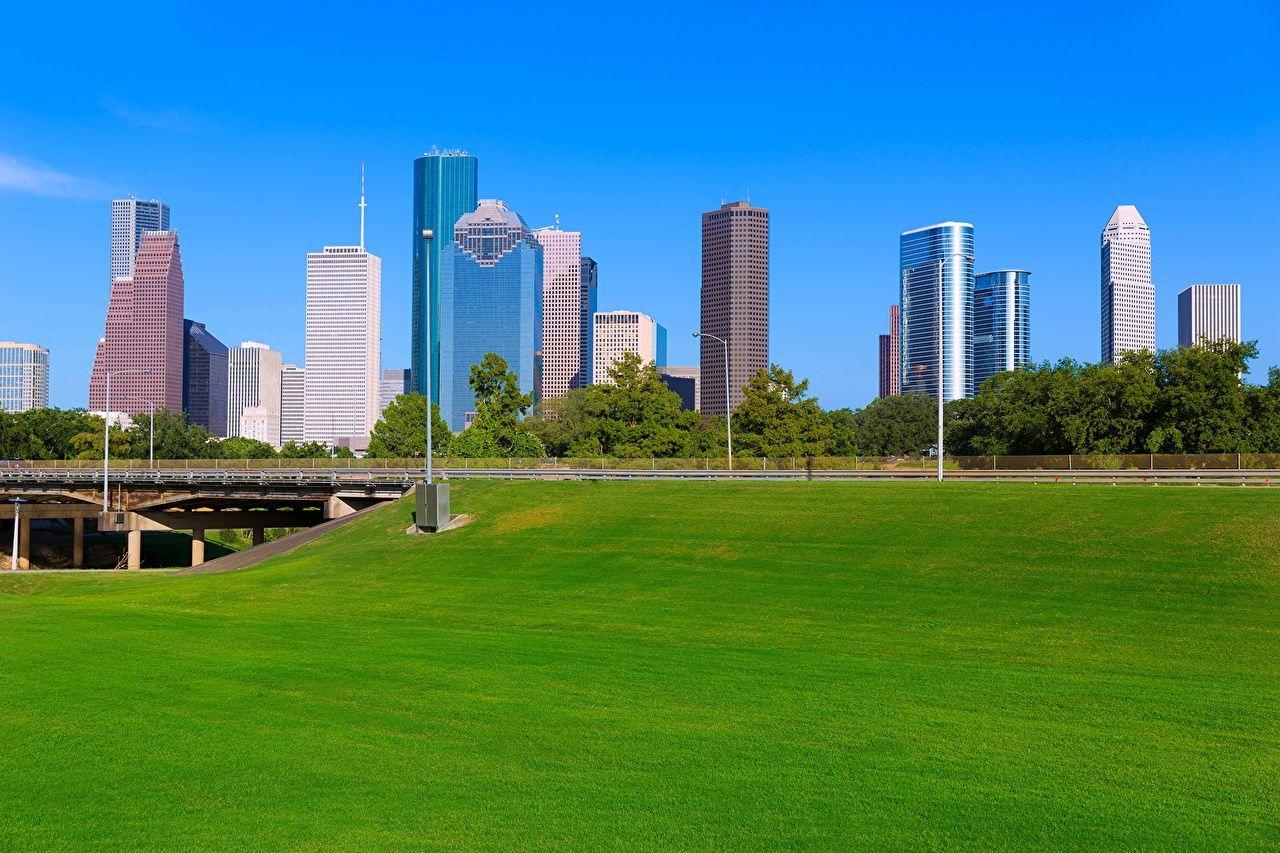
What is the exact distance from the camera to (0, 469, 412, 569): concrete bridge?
6494cm

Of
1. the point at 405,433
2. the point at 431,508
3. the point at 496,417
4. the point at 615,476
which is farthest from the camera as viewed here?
the point at 405,433

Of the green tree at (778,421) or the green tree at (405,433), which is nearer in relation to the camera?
the green tree at (778,421)

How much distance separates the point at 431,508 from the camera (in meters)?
40.9

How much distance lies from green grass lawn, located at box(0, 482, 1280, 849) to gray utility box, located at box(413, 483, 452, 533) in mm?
8872

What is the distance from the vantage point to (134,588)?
35844 mm

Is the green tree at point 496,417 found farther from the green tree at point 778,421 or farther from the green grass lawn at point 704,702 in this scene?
the green grass lawn at point 704,702

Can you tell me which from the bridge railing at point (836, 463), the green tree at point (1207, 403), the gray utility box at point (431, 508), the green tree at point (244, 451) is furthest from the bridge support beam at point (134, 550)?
the green tree at point (244, 451)

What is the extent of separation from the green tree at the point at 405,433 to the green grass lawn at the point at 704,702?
73422 millimetres

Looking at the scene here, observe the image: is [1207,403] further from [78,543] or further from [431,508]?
[78,543]

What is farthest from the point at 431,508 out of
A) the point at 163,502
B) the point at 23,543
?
the point at 23,543

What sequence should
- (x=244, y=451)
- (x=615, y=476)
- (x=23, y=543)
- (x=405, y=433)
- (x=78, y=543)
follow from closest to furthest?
(x=615, y=476)
(x=23, y=543)
(x=78, y=543)
(x=405, y=433)
(x=244, y=451)

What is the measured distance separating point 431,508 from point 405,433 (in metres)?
66.8

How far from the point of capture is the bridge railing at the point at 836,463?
51125 mm

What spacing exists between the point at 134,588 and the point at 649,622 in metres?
21.1
